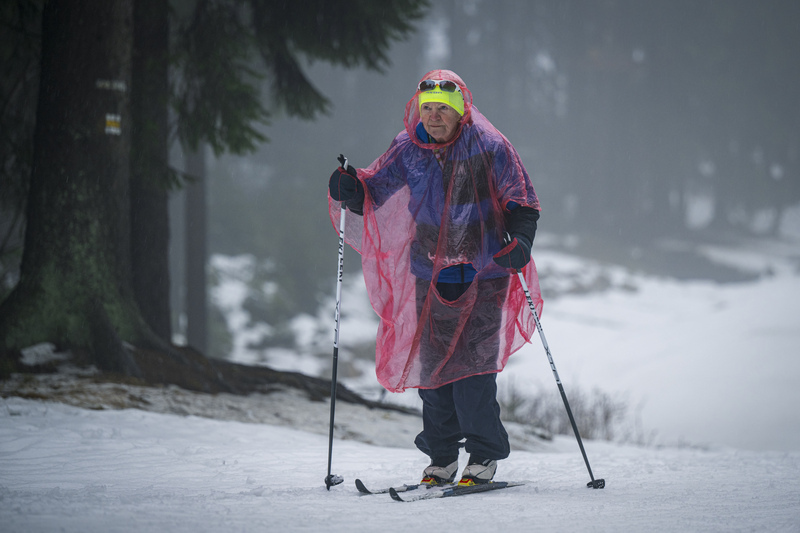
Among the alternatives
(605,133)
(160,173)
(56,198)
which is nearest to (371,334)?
(160,173)

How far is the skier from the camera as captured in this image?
340 cm

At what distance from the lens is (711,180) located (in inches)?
1260

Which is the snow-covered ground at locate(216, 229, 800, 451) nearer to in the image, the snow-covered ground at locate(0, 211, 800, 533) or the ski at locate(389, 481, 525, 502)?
the snow-covered ground at locate(0, 211, 800, 533)

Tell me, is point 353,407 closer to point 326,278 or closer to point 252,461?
point 252,461

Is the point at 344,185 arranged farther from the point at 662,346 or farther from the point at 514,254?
the point at 662,346

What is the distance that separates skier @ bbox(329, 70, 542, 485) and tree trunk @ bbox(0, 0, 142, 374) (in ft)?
9.77

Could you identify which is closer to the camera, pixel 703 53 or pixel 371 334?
pixel 371 334

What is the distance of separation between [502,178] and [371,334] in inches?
654

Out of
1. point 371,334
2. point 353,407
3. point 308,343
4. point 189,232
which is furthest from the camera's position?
point 371,334

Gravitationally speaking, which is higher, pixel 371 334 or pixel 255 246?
pixel 255 246

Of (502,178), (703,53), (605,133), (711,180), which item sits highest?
(703,53)

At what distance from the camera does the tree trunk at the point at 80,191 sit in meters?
5.51

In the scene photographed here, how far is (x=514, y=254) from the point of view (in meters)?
3.28

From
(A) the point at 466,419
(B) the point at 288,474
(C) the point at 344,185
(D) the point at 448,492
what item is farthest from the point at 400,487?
(C) the point at 344,185
